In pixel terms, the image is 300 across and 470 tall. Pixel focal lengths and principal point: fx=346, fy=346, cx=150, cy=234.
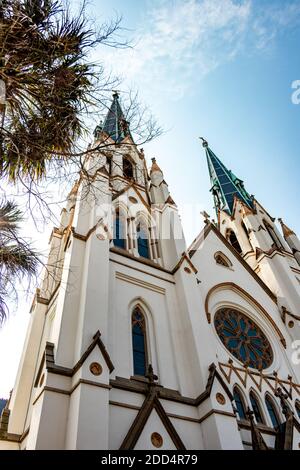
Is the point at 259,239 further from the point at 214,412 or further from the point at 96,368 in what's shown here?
the point at 96,368

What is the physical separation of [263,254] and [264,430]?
9.98 m

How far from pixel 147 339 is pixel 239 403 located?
11.0 feet

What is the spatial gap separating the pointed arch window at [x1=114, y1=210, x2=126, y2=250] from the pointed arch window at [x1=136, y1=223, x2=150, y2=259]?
2.24 feet

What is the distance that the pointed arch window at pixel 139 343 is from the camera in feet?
28.7

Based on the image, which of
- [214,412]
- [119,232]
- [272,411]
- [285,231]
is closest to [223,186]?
[285,231]

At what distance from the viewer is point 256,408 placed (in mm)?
10203

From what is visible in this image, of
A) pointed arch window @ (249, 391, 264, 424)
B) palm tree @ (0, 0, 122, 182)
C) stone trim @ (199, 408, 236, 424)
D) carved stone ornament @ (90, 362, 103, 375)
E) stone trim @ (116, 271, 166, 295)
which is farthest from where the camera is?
stone trim @ (116, 271, 166, 295)

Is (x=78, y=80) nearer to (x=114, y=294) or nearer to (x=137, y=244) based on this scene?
(x=114, y=294)

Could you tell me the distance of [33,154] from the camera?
578 centimetres

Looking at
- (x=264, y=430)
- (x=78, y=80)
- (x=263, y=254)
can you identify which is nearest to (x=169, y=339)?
(x=264, y=430)

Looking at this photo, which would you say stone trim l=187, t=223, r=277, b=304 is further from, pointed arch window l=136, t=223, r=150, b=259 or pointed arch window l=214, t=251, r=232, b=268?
pointed arch window l=136, t=223, r=150, b=259

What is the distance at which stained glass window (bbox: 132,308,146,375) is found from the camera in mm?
8756

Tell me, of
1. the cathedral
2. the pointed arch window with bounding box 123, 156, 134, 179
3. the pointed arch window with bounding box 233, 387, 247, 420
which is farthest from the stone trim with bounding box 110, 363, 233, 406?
the pointed arch window with bounding box 123, 156, 134, 179

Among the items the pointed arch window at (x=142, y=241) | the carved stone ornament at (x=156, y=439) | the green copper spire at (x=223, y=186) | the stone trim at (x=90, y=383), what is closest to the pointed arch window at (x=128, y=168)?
the pointed arch window at (x=142, y=241)
